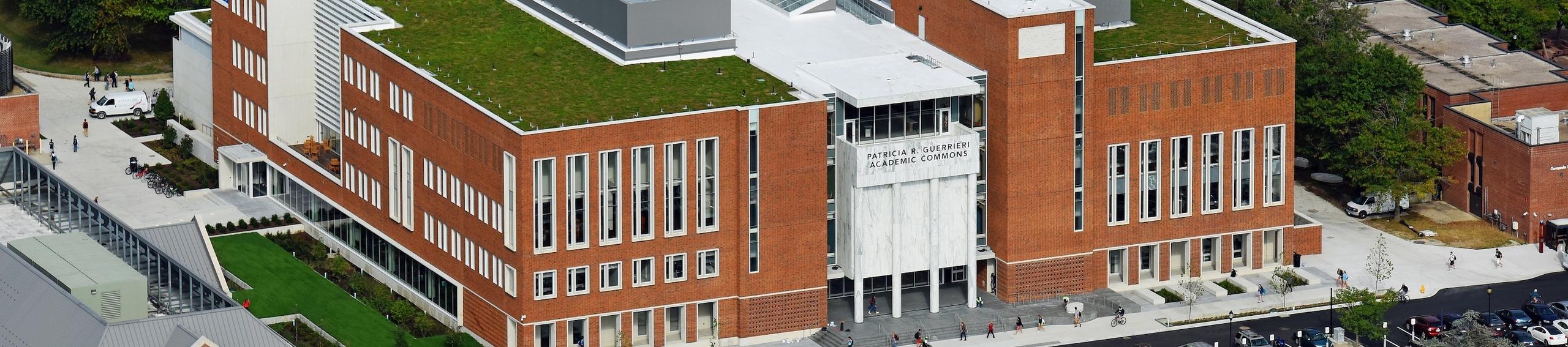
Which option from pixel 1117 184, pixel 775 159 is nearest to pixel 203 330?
pixel 775 159

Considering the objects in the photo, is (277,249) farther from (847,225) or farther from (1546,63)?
(1546,63)

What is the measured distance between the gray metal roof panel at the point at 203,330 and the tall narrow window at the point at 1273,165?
5820 centimetres

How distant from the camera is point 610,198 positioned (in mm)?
152250

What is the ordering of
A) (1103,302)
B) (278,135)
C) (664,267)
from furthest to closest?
(278,135) → (1103,302) → (664,267)

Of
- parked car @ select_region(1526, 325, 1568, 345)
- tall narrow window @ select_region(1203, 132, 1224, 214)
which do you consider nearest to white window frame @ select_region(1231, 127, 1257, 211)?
tall narrow window @ select_region(1203, 132, 1224, 214)

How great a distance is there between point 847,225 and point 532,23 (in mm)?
25089

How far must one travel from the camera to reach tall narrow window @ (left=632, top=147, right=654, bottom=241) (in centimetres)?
15188

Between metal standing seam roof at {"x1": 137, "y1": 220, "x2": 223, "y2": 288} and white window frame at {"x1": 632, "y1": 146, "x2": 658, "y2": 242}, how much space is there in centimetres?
2262

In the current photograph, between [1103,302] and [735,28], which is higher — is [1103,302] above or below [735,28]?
below

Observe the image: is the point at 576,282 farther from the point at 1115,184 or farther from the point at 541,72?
the point at 1115,184

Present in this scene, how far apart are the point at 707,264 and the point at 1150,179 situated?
87.9 ft

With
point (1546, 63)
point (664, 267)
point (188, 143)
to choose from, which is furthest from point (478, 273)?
point (1546, 63)

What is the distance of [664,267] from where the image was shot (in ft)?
508

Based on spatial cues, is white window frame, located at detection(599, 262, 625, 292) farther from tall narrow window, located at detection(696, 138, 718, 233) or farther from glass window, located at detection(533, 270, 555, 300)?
tall narrow window, located at detection(696, 138, 718, 233)
